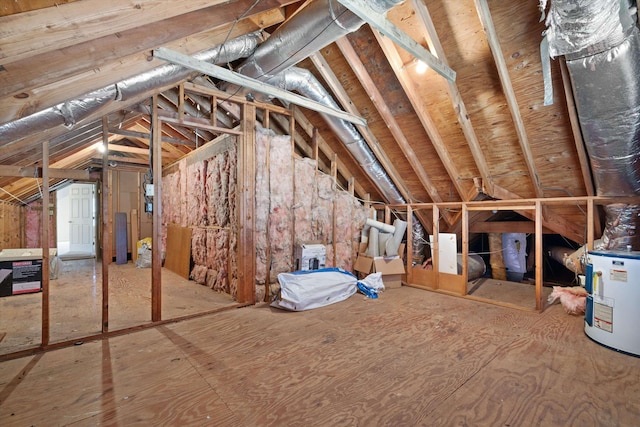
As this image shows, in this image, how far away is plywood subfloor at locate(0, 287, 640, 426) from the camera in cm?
172

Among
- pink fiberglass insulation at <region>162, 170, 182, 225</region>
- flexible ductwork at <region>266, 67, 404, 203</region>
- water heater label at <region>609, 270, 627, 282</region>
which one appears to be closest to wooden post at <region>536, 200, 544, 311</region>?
water heater label at <region>609, 270, 627, 282</region>

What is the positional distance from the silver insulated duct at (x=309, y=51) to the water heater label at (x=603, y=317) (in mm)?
2995

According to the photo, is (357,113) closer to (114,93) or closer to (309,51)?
(309,51)

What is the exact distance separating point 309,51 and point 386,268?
129 inches

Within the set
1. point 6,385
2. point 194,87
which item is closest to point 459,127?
point 194,87

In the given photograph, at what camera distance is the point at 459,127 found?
3.63 meters

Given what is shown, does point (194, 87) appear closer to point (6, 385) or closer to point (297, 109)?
point (297, 109)

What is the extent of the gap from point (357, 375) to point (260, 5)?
2706mm

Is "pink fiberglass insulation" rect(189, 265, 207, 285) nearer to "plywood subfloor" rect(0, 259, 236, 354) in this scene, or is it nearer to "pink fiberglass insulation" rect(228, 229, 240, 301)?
"plywood subfloor" rect(0, 259, 236, 354)

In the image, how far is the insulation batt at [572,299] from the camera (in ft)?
11.3

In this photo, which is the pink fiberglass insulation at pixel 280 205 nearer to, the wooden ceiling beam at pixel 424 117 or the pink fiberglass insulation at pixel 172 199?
the wooden ceiling beam at pixel 424 117

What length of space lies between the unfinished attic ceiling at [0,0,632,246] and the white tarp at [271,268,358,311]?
176 cm

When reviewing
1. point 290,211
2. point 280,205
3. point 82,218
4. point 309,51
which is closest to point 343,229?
point 290,211

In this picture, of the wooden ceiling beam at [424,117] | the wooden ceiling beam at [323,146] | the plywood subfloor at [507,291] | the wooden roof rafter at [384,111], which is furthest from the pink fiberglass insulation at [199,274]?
the plywood subfloor at [507,291]
